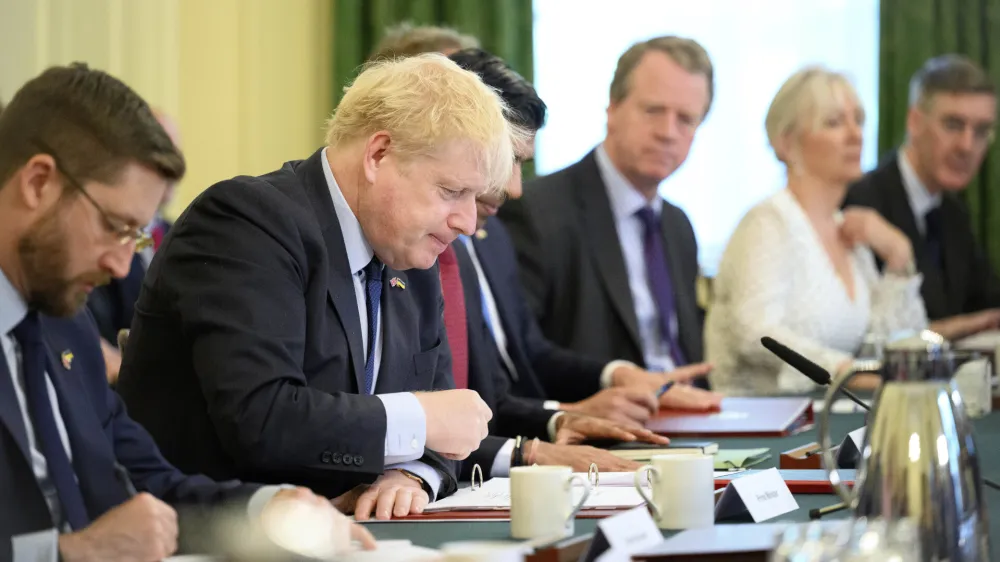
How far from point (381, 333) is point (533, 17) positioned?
416 cm

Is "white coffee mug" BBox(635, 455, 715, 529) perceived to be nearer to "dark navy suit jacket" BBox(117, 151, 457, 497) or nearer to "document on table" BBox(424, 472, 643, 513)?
"document on table" BBox(424, 472, 643, 513)

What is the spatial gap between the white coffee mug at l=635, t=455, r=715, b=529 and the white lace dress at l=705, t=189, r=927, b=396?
91.1 inches

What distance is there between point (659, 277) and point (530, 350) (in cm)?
66

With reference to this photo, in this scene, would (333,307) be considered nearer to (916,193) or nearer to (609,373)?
(609,373)

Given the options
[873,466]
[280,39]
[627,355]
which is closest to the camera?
[873,466]

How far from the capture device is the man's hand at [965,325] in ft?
15.6

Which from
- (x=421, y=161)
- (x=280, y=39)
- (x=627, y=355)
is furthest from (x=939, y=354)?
(x=280, y=39)

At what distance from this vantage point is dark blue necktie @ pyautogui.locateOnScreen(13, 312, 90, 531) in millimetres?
1656

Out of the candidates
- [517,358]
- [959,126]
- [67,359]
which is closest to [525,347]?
[517,358]

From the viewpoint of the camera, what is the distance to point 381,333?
2.15 metres

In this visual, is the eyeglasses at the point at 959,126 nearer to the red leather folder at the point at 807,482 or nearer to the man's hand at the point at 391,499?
the red leather folder at the point at 807,482

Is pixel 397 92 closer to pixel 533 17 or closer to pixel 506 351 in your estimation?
pixel 506 351

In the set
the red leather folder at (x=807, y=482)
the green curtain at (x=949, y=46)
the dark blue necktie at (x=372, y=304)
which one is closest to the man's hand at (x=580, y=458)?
the red leather folder at (x=807, y=482)

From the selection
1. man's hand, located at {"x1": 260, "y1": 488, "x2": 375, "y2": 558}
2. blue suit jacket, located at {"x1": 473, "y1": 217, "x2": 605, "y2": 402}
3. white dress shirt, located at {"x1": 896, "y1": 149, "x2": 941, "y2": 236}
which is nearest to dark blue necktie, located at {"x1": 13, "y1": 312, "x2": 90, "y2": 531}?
man's hand, located at {"x1": 260, "y1": 488, "x2": 375, "y2": 558}
